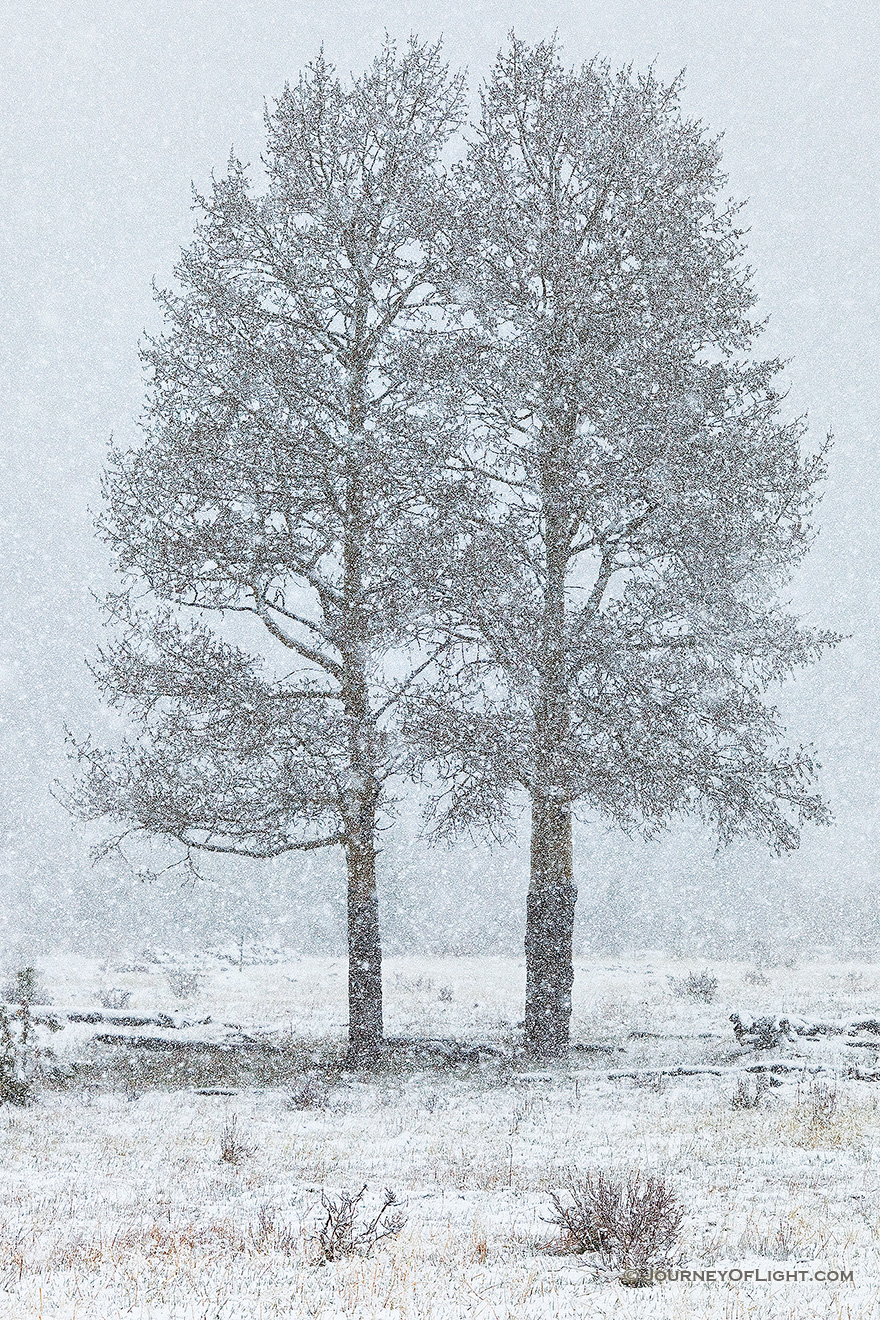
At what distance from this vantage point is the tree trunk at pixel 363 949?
12.5 m

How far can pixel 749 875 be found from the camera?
215ft

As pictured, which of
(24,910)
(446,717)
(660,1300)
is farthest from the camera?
(24,910)

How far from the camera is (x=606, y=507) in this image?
12.4 metres

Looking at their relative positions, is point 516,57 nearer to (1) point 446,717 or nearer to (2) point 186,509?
(2) point 186,509

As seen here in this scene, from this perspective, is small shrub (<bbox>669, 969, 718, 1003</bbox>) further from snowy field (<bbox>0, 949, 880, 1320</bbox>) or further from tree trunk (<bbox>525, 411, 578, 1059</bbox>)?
tree trunk (<bbox>525, 411, 578, 1059</bbox>)

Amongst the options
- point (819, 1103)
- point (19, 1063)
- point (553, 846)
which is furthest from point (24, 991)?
point (819, 1103)

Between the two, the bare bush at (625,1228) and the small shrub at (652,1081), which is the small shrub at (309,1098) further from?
the bare bush at (625,1228)

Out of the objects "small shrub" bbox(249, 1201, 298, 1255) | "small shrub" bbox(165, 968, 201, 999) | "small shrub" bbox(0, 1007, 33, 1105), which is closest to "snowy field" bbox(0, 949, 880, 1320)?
"small shrub" bbox(249, 1201, 298, 1255)

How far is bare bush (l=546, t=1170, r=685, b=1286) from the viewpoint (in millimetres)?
4652

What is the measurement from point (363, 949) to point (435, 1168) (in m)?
5.46

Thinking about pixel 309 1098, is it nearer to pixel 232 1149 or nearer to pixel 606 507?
pixel 232 1149

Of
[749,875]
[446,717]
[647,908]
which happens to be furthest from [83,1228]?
[749,875]

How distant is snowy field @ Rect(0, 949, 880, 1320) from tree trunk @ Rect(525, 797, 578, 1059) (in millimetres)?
458

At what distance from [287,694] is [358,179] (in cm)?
673
